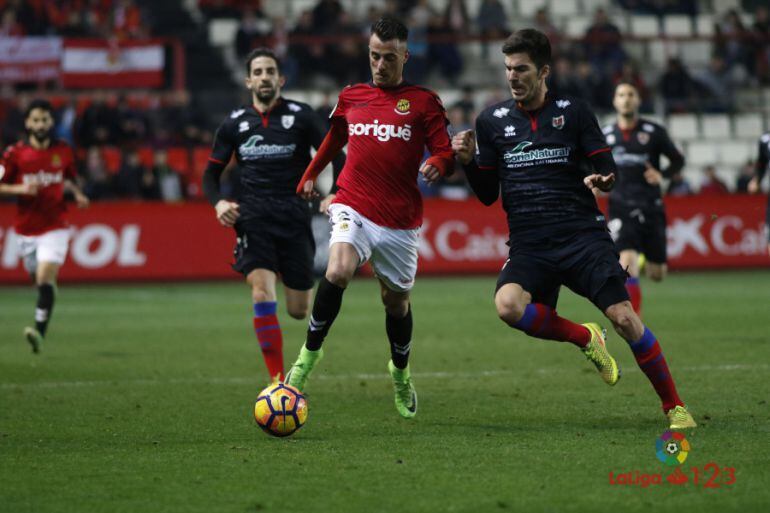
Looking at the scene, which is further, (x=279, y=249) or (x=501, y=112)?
(x=279, y=249)

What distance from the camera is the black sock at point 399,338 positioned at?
8625 millimetres

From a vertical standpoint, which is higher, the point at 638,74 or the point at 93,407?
the point at 638,74

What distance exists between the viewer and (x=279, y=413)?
7.43m

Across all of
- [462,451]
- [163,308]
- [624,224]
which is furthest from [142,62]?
[462,451]

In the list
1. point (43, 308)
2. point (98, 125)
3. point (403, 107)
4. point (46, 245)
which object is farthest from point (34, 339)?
point (98, 125)

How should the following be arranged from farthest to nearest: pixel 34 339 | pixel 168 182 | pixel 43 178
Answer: pixel 168 182 < pixel 43 178 < pixel 34 339

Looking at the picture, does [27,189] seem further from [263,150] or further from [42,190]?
[263,150]

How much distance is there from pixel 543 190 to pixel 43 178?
7146 millimetres

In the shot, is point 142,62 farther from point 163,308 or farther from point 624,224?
point 624,224

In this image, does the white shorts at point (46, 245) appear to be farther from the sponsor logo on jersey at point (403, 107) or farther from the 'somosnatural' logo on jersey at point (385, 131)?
the sponsor logo on jersey at point (403, 107)

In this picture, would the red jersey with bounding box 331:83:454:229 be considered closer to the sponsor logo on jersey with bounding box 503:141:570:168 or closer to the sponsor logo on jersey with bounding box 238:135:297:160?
the sponsor logo on jersey with bounding box 503:141:570:168

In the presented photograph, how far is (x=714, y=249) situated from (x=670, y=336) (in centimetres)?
997

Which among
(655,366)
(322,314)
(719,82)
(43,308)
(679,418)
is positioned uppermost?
(719,82)

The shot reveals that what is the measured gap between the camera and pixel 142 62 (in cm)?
2477
